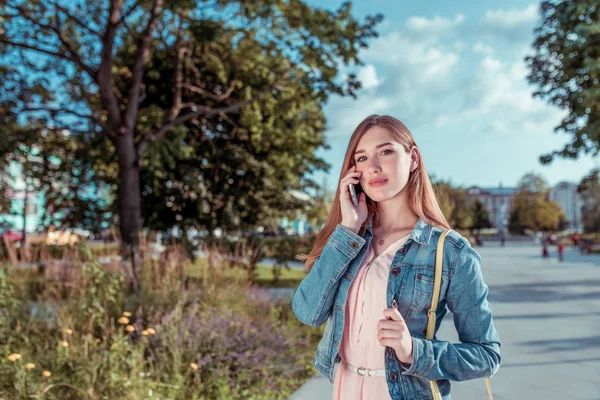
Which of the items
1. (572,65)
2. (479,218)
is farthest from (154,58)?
A: (479,218)

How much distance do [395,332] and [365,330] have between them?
202mm

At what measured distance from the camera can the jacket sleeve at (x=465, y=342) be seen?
4.63ft

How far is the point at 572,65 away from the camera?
1200 centimetres

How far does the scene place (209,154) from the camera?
1706cm

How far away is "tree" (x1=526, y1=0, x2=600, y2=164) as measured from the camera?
10.6 meters

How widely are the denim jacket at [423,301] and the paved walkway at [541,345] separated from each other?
346 centimetres

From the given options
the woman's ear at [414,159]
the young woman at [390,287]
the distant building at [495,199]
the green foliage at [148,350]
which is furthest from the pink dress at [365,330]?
the distant building at [495,199]

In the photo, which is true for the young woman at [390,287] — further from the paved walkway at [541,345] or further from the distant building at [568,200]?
the distant building at [568,200]

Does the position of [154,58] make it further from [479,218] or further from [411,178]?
[479,218]

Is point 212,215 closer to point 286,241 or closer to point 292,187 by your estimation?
point 292,187

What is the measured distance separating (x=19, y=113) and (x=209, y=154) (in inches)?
245

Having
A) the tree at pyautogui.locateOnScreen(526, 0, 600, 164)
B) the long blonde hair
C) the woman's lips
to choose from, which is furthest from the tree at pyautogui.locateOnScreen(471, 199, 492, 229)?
the woman's lips

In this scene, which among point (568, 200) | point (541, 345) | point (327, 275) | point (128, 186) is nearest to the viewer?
point (327, 275)

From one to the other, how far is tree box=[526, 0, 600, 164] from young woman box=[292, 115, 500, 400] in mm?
9989
